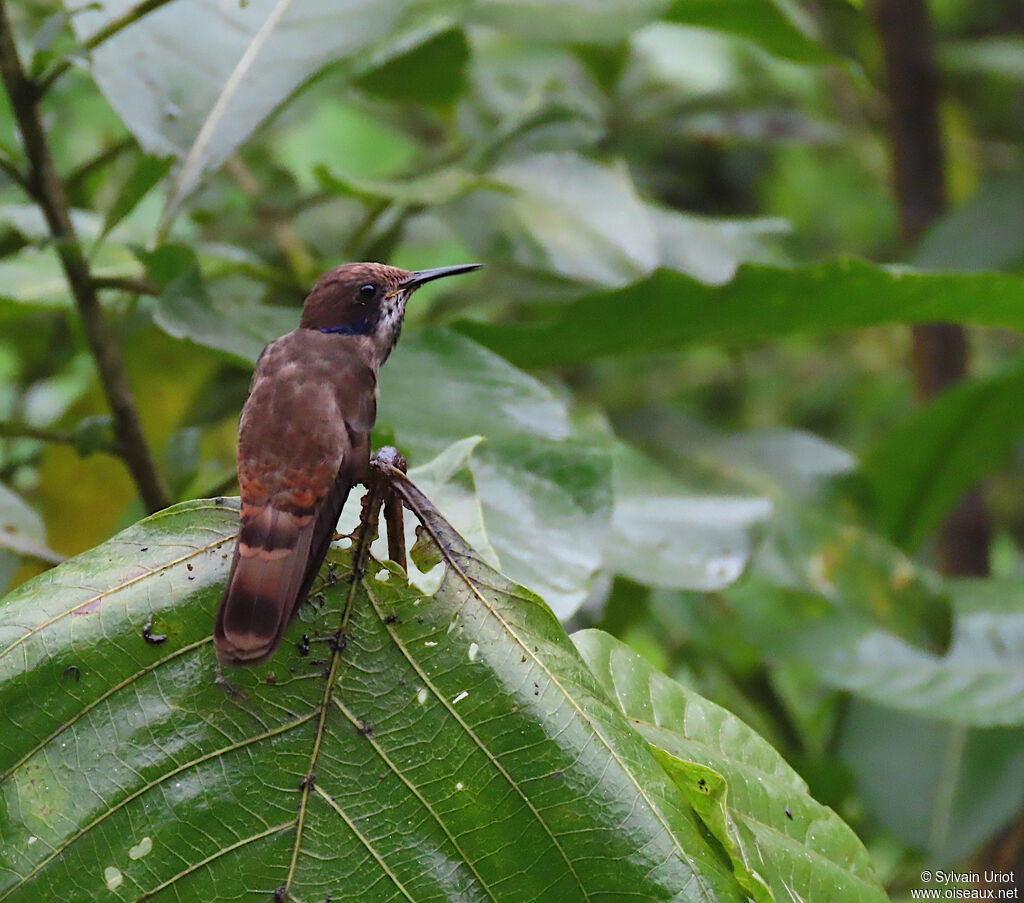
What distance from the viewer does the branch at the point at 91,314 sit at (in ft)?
4.79

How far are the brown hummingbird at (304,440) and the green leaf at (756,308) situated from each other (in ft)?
0.74

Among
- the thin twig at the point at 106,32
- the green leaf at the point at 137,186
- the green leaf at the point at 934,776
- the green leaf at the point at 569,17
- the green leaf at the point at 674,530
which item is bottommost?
the green leaf at the point at 934,776

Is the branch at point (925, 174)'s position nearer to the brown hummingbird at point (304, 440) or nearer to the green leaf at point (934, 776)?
the green leaf at point (934, 776)

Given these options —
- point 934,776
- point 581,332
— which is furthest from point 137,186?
point 934,776

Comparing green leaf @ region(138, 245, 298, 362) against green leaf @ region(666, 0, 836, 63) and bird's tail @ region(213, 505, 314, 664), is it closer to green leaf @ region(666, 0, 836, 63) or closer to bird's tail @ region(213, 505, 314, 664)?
bird's tail @ region(213, 505, 314, 664)

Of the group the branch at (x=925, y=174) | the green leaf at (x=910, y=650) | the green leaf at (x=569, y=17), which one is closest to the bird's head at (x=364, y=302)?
the green leaf at (x=569, y=17)

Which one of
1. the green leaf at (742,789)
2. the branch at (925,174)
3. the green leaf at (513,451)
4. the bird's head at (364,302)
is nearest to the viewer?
the green leaf at (742,789)

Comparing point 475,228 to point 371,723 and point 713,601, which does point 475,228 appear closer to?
point 713,601

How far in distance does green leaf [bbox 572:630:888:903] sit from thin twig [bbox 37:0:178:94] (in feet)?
3.24

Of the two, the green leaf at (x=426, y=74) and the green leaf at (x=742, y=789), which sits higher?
the green leaf at (x=426, y=74)

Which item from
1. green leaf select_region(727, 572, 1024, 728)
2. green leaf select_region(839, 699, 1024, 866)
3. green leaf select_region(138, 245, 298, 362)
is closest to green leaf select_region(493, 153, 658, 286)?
green leaf select_region(138, 245, 298, 362)

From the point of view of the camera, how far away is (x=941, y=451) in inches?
95.2

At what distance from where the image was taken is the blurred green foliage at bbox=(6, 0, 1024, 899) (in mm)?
1504

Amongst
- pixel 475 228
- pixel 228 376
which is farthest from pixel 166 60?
pixel 228 376
